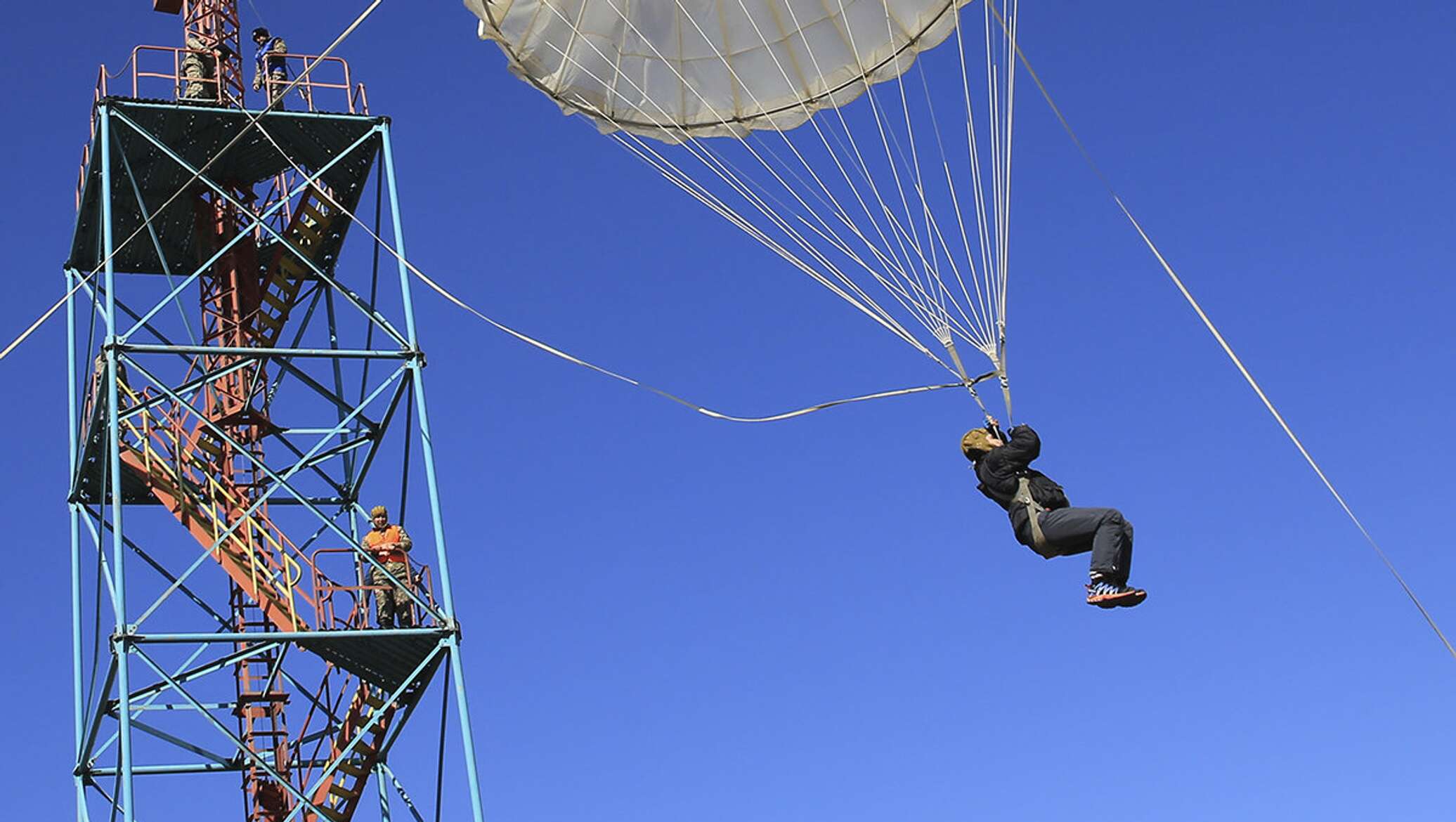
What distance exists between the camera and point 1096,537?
1503 cm

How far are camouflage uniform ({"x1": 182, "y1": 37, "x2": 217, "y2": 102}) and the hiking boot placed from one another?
12139 millimetres

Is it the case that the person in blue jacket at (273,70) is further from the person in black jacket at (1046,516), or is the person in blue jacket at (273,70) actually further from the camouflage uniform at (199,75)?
the person in black jacket at (1046,516)

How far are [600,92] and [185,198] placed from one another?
17.3 ft

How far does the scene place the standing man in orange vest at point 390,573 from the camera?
20.5 m

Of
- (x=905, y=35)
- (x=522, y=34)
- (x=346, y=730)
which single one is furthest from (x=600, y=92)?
(x=346, y=730)

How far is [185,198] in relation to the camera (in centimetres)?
2291

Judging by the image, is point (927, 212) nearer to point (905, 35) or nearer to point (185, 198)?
point (905, 35)

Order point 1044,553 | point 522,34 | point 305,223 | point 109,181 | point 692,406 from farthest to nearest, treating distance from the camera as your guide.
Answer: point 305,223 < point 109,181 < point 522,34 < point 692,406 < point 1044,553

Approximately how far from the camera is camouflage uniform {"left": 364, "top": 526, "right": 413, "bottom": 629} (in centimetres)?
2044

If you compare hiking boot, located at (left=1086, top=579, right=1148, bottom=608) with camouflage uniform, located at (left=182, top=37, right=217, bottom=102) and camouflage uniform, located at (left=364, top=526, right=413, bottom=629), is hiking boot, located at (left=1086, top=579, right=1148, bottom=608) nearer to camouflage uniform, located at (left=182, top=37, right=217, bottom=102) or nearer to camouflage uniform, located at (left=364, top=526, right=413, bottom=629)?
camouflage uniform, located at (left=364, top=526, right=413, bottom=629)

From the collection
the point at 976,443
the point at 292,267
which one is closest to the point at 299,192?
the point at 292,267

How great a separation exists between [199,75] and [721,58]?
20.0 feet

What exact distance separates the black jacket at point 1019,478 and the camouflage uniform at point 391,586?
7101mm

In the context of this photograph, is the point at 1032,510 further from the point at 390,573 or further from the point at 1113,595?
the point at 390,573
